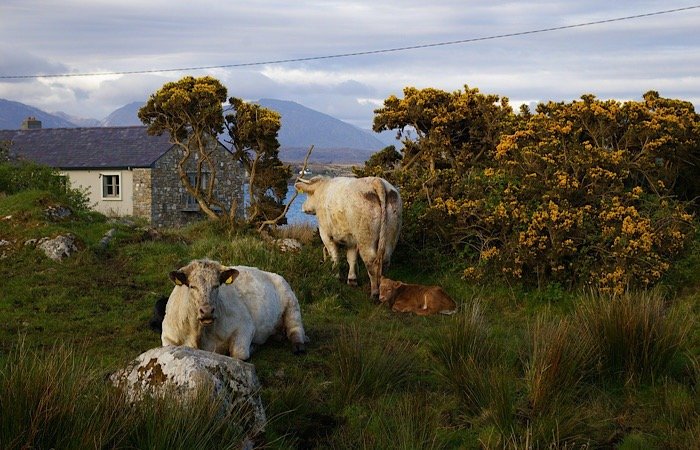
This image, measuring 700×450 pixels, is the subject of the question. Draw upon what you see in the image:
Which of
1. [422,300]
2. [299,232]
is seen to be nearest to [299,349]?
[422,300]

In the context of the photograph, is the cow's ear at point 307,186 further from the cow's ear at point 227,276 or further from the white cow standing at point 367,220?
the cow's ear at point 227,276

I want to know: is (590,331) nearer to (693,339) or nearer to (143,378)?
(693,339)

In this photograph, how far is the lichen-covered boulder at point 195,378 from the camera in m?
6.66

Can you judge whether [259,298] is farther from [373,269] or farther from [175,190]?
[175,190]

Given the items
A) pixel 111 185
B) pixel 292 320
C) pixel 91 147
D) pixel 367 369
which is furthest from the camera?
pixel 91 147

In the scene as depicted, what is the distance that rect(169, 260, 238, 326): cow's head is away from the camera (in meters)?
8.54

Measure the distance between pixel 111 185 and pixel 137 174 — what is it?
2461 mm

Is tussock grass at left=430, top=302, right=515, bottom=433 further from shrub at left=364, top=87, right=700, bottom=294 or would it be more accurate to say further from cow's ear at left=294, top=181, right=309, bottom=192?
cow's ear at left=294, top=181, right=309, bottom=192

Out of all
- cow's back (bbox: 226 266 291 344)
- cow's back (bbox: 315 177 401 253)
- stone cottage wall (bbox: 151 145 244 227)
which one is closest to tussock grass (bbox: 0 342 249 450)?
cow's back (bbox: 226 266 291 344)

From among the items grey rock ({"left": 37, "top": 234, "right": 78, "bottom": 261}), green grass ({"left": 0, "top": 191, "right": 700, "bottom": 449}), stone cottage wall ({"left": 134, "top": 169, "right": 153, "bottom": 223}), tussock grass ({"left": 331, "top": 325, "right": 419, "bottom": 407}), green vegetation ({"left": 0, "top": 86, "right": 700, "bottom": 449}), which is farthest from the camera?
stone cottage wall ({"left": 134, "top": 169, "right": 153, "bottom": 223})

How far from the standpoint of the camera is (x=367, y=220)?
45.8 feet

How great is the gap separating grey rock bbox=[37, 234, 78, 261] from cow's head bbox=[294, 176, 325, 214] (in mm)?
4545

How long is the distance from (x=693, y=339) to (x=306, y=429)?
556cm

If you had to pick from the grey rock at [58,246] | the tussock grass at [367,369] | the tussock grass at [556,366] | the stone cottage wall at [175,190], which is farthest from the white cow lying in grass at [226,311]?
the stone cottage wall at [175,190]
